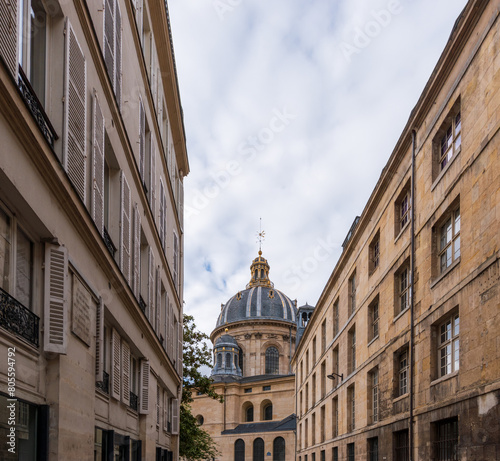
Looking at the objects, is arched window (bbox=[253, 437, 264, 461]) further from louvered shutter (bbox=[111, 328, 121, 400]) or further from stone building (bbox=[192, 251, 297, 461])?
louvered shutter (bbox=[111, 328, 121, 400])

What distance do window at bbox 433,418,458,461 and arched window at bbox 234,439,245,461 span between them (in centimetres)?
6972

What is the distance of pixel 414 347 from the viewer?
A: 17.2m

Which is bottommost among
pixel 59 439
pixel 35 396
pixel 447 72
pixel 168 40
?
pixel 59 439

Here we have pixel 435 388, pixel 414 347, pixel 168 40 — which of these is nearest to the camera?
pixel 435 388

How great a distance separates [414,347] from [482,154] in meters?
6.10

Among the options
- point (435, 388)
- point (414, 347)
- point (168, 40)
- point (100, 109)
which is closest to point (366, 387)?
point (414, 347)

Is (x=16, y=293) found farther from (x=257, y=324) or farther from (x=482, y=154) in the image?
(x=257, y=324)

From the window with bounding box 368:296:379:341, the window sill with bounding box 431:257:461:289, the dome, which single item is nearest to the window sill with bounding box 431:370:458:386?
the window sill with bounding box 431:257:461:289

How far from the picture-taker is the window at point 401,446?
18.3 metres

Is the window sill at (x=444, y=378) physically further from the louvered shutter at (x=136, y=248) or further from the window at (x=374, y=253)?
the window at (x=374, y=253)

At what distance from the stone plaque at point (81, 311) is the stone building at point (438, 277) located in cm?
717

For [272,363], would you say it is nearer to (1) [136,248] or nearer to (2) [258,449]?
(2) [258,449]

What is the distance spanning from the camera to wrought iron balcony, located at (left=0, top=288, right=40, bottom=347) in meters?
7.13

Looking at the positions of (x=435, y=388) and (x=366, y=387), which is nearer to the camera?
(x=435, y=388)
